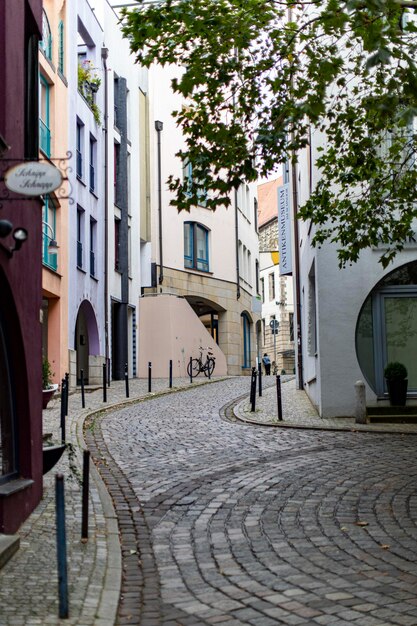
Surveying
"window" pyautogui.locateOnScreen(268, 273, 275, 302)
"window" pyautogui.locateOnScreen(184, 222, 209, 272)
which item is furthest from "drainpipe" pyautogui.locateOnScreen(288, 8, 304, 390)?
"window" pyautogui.locateOnScreen(268, 273, 275, 302)

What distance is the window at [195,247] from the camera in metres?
41.5

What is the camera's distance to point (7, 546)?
6.62 m

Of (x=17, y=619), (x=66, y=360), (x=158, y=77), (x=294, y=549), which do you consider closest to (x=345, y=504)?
(x=294, y=549)

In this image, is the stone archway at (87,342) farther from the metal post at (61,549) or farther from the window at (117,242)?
the metal post at (61,549)

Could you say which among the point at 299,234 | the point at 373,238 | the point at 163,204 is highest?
the point at 163,204

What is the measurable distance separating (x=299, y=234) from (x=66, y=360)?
797 cm

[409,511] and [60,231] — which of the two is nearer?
[409,511]

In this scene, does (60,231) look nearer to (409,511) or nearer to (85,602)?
(409,511)

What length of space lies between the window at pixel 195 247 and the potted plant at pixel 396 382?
80.0 ft

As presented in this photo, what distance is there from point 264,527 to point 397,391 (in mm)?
10007

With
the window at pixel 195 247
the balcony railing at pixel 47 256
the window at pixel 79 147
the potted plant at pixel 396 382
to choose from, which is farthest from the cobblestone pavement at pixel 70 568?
the window at pixel 195 247

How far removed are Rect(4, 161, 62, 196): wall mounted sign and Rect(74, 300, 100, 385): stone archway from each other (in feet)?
75.1

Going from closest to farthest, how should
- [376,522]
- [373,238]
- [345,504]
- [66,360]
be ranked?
[376,522] < [345,504] < [373,238] < [66,360]

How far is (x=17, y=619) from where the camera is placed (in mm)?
5160
